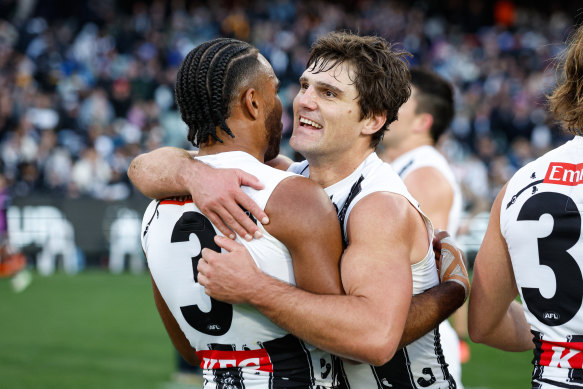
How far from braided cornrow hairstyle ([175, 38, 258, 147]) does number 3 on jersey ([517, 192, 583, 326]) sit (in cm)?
121

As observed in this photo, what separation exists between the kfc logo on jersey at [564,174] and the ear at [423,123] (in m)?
2.80

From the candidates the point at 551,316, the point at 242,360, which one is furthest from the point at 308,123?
A: the point at 551,316

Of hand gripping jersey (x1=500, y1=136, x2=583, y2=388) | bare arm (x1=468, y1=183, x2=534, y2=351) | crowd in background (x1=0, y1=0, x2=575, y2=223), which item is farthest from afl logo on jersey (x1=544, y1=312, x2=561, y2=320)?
crowd in background (x1=0, y1=0, x2=575, y2=223)

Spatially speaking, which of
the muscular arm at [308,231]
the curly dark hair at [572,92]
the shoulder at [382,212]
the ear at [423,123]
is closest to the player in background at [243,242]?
the muscular arm at [308,231]

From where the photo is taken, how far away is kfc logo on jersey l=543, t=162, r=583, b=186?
253cm

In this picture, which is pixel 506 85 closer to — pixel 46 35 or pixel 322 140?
pixel 46 35

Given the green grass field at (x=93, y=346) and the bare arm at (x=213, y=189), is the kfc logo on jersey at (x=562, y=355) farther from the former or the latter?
the green grass field at (x=93, y=346)

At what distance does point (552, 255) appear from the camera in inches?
99.6

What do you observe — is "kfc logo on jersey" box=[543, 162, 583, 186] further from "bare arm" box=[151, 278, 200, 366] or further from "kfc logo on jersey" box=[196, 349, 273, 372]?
"bare arm" box=[151, 278, 200, 366]

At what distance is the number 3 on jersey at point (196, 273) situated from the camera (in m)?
2.79

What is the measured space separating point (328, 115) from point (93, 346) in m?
7.38

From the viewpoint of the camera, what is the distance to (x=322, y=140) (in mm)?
3135

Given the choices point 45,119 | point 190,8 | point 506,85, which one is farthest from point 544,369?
point 190,8

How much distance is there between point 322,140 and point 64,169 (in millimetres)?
15856
